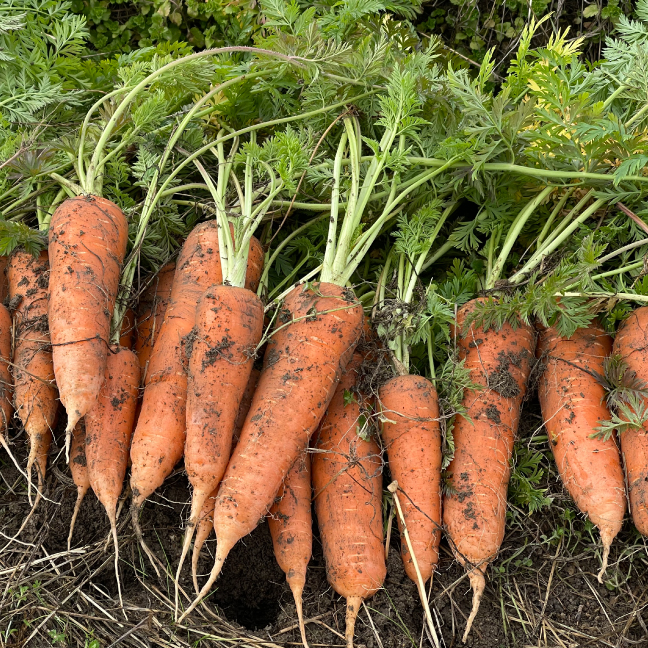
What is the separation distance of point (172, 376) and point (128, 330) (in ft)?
1.35

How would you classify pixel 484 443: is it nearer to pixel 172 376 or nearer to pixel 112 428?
pixel 172 376

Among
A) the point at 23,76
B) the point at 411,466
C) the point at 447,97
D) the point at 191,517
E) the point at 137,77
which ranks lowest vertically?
the point at 191,517

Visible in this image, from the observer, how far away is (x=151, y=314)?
2920 mm

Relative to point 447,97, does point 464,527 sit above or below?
below

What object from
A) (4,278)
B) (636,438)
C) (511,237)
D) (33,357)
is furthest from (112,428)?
(636,438)

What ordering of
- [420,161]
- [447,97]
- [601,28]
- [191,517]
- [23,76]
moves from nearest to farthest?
1. [191,517]
2. [420,161]
3. [447,97]
4. [23,76]
5. [601,28]

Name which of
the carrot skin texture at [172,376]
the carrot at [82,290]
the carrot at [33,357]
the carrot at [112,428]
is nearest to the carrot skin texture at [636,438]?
the carrot skin texture at [172,376]

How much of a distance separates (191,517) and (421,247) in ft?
4.80

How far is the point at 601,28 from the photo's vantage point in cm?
406

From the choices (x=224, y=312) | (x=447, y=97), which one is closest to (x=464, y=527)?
(x=224, y=312)

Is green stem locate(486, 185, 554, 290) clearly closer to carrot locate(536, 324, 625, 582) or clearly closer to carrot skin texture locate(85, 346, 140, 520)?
carrot locate(536, 324, 625, 582)

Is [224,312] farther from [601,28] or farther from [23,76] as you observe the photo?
[601,28]

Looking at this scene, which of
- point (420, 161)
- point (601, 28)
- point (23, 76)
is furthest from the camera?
point (601, 28)

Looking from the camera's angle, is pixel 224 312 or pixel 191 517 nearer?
pixel 191 517
